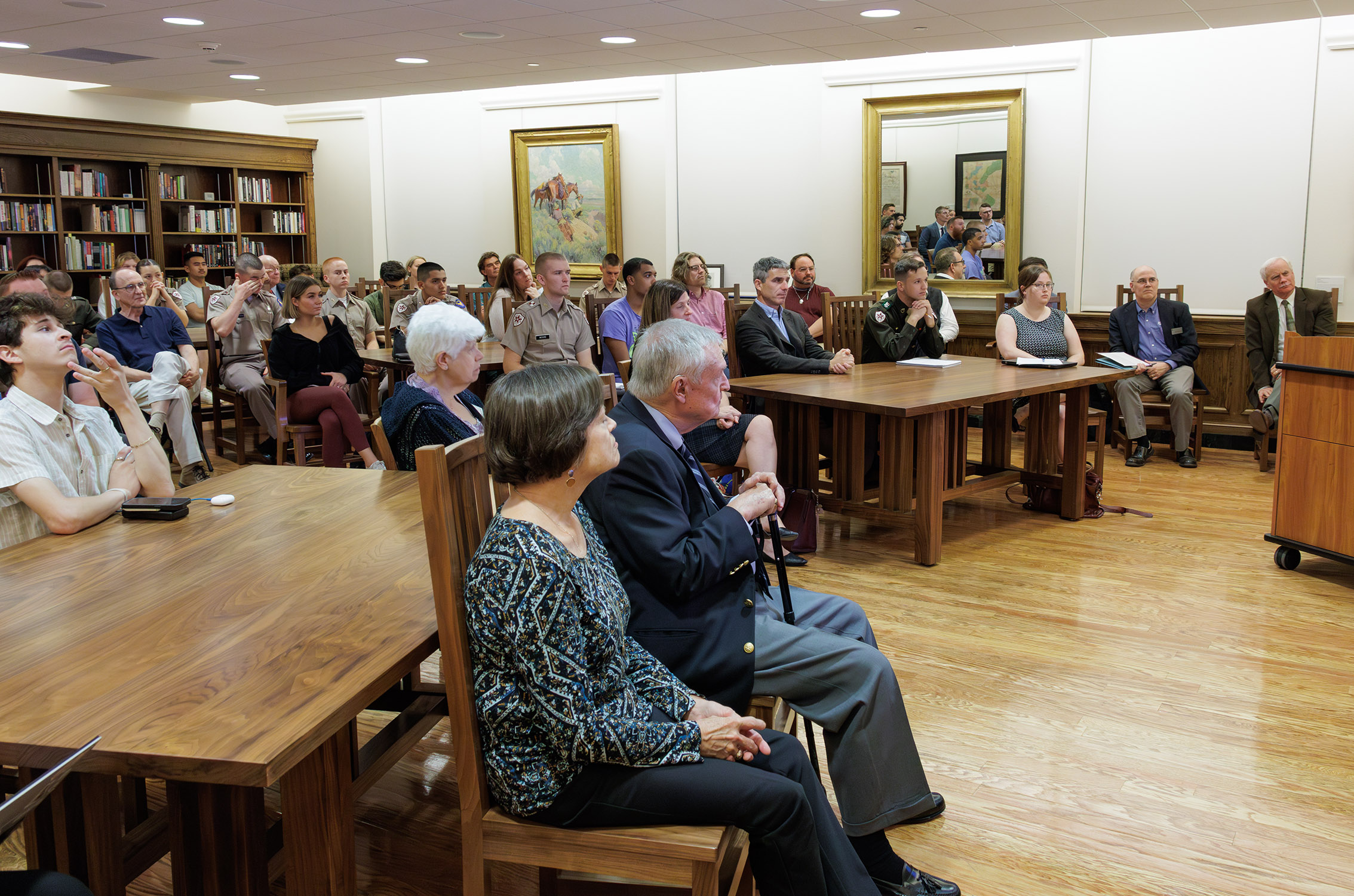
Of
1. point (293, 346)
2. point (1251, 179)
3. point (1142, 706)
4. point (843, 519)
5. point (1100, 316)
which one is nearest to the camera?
point (1142, 706)

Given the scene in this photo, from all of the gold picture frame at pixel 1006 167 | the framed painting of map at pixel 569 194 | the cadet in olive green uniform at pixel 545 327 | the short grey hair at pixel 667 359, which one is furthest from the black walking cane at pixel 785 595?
the framed painting of map at pixel 569 194

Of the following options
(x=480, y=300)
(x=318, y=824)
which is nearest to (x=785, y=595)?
(x=318, y=824)

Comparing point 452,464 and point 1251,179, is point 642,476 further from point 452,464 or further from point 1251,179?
point 1251,179

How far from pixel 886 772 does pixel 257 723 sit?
54.4 inches

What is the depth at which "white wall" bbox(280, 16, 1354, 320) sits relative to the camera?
22.5 feet

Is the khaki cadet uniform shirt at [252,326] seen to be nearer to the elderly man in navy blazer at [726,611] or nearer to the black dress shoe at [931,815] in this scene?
the elderly man in navy blazer at [726,611]

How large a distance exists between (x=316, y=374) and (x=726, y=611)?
15.0 feet

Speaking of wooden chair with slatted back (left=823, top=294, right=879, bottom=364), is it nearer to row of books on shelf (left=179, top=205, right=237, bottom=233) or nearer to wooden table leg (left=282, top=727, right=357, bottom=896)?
wooden table leg (left=282, top=727, right=357, bottom=896)

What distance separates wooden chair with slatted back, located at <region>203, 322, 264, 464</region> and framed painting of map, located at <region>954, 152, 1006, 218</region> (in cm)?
523

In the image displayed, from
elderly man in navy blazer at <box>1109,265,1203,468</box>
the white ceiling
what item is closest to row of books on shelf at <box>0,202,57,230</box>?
the white ceiling

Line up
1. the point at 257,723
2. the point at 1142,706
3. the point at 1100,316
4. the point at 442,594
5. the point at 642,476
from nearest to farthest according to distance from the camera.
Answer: the point at 257,723, the point at 442,594, the point at 642,476, the point at 1142,706, the point at 1100,316

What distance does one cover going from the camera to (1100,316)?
759 centimetres

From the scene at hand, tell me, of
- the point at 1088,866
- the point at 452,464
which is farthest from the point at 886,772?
the point at 452,464

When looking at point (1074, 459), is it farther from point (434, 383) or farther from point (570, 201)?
point (570, 201)
